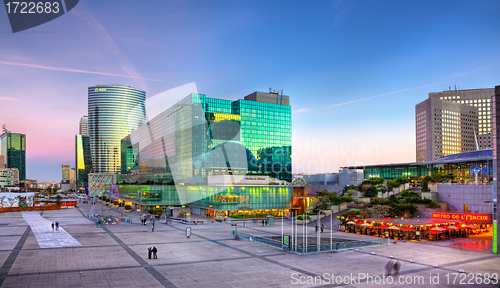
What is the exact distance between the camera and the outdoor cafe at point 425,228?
42.3 m

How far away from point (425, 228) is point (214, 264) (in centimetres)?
2955

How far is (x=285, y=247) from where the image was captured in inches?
1387

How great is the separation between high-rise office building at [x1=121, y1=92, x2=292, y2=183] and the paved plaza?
302 feet

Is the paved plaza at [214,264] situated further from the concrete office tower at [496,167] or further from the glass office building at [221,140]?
the glass office building at [221,140]

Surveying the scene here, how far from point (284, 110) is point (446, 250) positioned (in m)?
137

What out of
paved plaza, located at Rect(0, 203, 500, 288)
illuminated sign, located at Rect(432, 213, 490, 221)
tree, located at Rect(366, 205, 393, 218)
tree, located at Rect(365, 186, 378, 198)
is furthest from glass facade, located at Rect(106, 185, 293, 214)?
illuminated sign, located at Rect(432, 213, 490, 221)

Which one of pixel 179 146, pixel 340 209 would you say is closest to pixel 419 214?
pixel 340 209

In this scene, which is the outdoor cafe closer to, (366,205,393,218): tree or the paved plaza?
the paved plaza

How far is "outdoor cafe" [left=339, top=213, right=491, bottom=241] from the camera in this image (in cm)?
4234

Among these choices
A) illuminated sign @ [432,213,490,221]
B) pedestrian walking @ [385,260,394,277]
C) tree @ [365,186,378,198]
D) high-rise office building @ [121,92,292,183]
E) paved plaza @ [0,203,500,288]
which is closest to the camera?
paved plaza @ [0,203,500,288]

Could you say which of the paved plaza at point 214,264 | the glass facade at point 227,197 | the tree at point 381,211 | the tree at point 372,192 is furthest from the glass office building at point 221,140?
the paved plaza at point 214,264

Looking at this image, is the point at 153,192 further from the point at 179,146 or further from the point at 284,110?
the point at 284,110

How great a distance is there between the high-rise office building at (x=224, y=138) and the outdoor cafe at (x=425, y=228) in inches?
3381

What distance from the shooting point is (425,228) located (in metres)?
44.3
